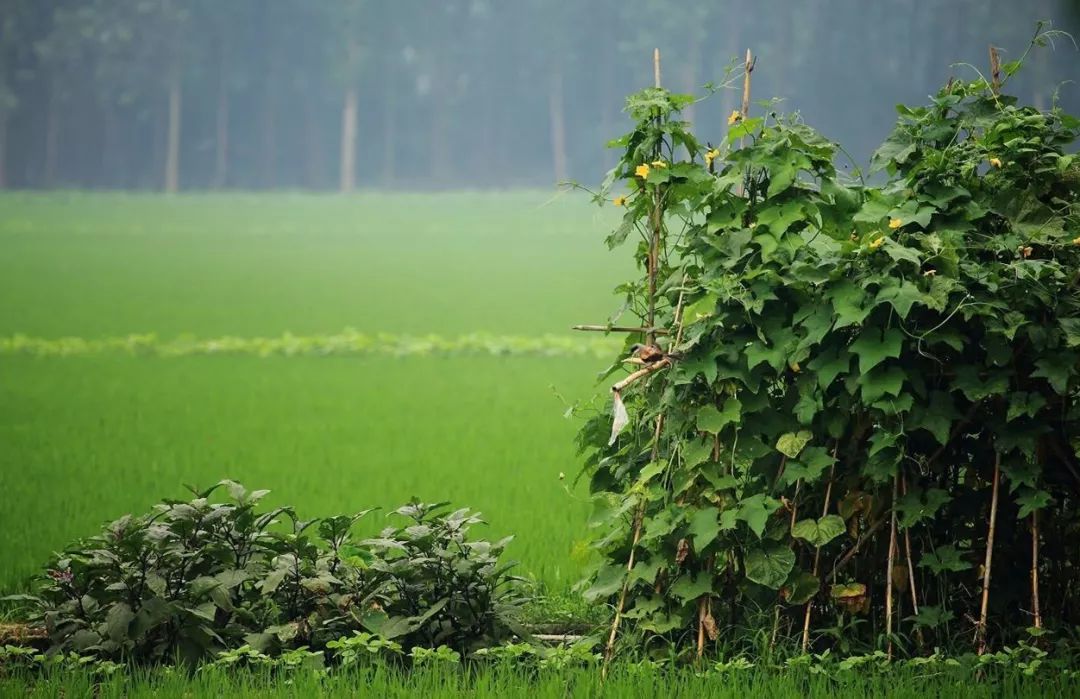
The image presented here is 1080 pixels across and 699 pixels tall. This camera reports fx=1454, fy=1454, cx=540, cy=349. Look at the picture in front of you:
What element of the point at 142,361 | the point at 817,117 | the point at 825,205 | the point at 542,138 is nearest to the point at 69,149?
the point at 542,138

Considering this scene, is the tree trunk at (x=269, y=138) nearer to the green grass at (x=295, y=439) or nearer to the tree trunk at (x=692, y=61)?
the tree trunk at (x=692, y=61)

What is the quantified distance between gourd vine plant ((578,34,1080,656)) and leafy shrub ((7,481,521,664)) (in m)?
0.52

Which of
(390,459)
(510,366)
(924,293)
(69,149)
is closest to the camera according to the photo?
(924,293)

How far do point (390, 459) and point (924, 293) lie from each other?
7408 mm

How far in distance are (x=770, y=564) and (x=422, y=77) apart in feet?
279

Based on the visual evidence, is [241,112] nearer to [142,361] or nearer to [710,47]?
[710,47]

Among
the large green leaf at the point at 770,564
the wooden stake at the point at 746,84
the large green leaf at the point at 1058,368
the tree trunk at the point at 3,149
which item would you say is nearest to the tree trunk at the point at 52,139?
the tree trunk at the point at 3,149

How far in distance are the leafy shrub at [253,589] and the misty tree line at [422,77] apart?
237 feet

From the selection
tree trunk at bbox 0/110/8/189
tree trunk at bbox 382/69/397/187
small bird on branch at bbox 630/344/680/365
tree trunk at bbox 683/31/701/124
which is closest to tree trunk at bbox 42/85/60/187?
tree trunk at bbox 0/110/8/189

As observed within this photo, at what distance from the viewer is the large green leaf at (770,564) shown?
4.67 metres

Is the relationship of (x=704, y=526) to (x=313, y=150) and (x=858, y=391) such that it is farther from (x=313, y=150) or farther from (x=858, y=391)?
(x=313, y=150)

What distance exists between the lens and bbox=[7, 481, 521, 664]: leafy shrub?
4945mm

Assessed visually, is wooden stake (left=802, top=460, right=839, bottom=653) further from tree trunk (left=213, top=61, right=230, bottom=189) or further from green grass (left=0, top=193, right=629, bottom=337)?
tree trunk (left=213, top=61, right=230, bottom=189)

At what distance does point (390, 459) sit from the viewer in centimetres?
1148
